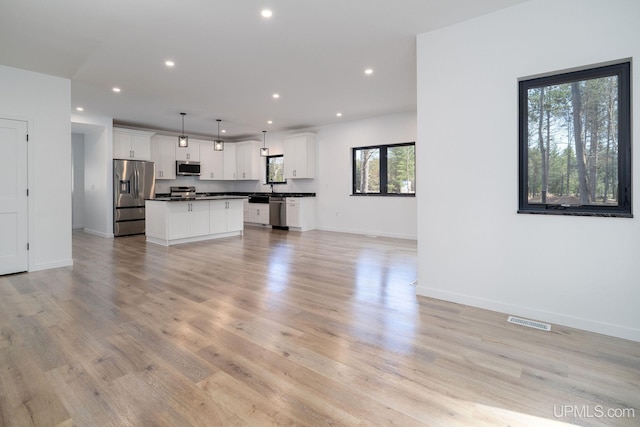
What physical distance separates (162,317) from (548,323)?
10.6ft

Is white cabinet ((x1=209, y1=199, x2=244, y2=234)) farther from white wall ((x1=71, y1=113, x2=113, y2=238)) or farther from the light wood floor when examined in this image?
the light wood floor

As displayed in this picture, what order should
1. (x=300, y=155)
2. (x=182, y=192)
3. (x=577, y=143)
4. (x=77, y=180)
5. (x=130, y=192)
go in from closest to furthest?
(x=577, y=143)
(x=130, y=192)
(x=300, y=155)
(x=77, y=180)
(x=182, y=192)

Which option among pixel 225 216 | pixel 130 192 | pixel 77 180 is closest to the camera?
pixel 225 216

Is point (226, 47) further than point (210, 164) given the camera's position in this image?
No

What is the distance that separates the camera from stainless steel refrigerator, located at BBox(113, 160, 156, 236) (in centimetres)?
716

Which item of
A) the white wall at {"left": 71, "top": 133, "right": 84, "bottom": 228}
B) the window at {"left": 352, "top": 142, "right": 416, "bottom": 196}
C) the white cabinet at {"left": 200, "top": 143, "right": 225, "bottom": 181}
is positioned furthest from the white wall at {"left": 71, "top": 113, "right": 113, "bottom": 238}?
the window at {"left": 352, "top": 142, "right": 416, "bottom": 196}

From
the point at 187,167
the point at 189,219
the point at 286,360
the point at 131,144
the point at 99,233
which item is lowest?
the point at 286,360

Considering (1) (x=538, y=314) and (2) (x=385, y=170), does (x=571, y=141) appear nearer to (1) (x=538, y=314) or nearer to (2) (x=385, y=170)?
(1) (x=538, y=314)

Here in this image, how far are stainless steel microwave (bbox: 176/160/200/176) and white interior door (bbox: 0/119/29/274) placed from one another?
14.6 feet

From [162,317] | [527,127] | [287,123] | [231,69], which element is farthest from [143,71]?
[527,127]

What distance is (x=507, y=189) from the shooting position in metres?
2.80

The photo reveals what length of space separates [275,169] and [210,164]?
193cm

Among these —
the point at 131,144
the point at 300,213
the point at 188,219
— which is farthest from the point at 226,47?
the point at 131,144

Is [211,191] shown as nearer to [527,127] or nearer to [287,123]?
[287,123]
